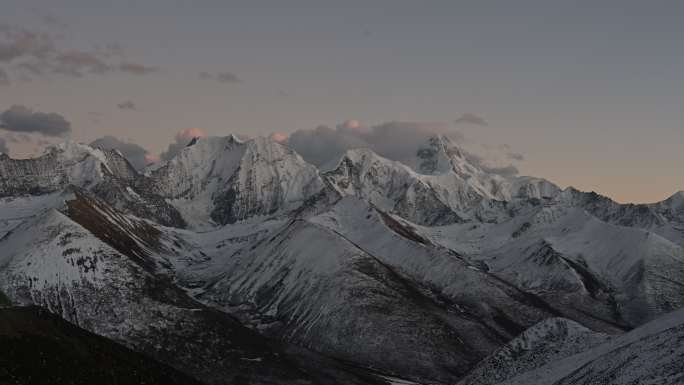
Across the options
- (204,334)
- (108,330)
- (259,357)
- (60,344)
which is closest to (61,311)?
(108,330)

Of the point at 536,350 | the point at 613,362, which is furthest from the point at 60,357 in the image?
the point at 536,350

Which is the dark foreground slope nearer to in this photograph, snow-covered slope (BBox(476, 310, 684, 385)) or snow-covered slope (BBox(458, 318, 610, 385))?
snow-covered slope (BBox(458, 318, 610, 385))

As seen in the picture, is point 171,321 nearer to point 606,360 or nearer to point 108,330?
point 108,330

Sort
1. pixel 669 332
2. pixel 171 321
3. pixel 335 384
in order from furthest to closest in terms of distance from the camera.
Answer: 1. pixel 171 321
2. pixel 335 384
3. pixel 669 332

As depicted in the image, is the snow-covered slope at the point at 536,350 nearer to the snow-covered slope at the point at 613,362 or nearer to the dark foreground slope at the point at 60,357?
the snow-covered slope at the point at 613,362

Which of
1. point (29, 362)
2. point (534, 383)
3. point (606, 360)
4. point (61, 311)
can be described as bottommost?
point (61, 311)

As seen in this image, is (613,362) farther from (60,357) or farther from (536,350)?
(60,357)

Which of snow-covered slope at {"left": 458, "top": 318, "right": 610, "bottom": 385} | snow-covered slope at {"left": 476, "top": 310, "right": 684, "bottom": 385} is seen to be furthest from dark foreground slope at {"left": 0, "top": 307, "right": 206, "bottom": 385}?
snow-covered slope at {"left": 476, "top": 310, "right": 684, "bottom": 385}

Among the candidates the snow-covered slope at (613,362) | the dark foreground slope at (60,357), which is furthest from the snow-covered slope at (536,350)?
the dark foreground slope at (60,357)

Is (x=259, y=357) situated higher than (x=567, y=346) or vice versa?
(x=567, y=346)
